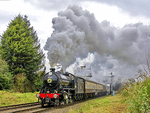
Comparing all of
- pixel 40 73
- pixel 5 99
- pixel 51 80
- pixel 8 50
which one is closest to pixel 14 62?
pixel 8 50

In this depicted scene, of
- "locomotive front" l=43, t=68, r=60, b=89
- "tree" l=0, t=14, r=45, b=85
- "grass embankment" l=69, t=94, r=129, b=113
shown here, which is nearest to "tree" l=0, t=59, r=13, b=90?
"tree" l=0, t=14, r=45, b=85

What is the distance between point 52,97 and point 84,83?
29.1 ft

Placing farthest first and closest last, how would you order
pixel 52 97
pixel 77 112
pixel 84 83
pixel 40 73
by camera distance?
1. pixel 40 73
2. pixel 84 83
3. pixel 52 97
4. pixel 77 112

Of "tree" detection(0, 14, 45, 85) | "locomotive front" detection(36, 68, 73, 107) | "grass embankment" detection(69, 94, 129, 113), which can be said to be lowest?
"grass embankment" detection(69, 94, 129, 113)

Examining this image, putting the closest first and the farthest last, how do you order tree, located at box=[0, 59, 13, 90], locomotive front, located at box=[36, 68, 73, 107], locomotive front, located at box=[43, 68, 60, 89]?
1. locomotive front, located at box=[36, 68, 73, 107]
2. locomotive front, located at box=[43, 68, 60, 89]
3. tree, located at box=[0, 59, 13, 90]

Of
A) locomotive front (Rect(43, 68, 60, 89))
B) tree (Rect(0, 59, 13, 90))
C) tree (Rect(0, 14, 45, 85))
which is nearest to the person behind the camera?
locomotive front (Rect(43, 68, 60, 89))

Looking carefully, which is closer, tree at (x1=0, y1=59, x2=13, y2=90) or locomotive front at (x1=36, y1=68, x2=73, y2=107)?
locomotive front at (x1=36, y1=68, x2=73, y2=107)

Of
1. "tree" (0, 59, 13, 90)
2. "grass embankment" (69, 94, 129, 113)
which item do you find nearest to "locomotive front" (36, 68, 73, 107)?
"grass embankment" (69, 94, 129, 113)

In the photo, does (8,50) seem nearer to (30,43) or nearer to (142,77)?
(30,43)

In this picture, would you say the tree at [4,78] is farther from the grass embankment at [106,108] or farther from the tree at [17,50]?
the grass embankment at [106,108]

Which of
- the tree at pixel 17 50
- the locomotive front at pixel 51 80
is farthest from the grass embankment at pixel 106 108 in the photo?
the tree at pixel 17 50

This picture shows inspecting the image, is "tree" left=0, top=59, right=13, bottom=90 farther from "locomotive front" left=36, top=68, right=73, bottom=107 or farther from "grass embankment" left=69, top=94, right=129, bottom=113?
"grass embankment" left=69, top=94, right=129, bottom=113

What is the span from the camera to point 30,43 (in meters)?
28.6

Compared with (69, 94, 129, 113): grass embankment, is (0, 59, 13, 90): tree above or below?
above
